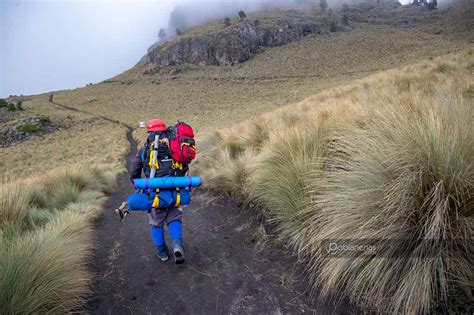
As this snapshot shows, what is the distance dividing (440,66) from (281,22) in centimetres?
9905

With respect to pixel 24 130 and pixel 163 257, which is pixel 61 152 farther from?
pixel 163 257

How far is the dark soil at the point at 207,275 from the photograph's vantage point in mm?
2811

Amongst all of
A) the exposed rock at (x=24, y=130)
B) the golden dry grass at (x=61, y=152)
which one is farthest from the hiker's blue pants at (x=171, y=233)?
the exposed rock at (x=24, y=130)

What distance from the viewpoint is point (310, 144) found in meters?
4.10

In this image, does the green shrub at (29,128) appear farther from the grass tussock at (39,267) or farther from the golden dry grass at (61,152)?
the grass tussock at (39,267)

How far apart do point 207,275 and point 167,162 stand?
1.50 m

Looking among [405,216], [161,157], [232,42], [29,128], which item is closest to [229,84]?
[232,42]

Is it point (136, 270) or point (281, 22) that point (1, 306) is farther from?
point (281, 22)

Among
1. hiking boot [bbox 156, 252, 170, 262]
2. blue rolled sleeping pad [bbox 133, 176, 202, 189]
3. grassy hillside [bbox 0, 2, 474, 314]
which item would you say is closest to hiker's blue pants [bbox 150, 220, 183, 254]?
hiking boot [bbox 156, 252, 170, 262]

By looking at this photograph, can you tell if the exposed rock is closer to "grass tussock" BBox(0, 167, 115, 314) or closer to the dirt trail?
"grass tussock" BBox(0, 167, 115, 314)

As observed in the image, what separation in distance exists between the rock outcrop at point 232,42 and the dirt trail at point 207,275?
82889mm

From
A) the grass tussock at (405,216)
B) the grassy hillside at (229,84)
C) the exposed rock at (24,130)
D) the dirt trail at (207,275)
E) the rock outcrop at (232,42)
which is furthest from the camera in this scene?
the rock outcrop at (232,42)

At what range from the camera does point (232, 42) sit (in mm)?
86688

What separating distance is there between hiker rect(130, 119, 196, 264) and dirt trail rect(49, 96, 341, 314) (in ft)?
1.03
